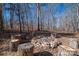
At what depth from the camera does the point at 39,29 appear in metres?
1.66

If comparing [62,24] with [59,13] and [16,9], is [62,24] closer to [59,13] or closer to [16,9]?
[59,13]

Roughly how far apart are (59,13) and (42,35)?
1.00 feet

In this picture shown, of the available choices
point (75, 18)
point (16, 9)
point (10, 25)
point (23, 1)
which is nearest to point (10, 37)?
point (10, 25)

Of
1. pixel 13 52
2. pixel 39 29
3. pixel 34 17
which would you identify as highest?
pixel 34 17

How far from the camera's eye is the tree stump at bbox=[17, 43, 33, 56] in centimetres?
163

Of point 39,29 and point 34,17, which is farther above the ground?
point 34,17

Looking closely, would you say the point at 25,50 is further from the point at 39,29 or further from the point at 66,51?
the point at 66,51

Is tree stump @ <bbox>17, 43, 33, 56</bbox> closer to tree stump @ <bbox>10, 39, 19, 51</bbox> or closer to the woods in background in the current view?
tree stump @ <bbox>10, 39, 19, 51</bbox>

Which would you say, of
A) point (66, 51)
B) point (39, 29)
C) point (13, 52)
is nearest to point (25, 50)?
point (13, 52)

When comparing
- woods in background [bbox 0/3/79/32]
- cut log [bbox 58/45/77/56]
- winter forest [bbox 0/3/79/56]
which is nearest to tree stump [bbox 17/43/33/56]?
winter forest [bbox 0/3/79/56]

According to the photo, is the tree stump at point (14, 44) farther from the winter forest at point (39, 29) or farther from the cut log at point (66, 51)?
the cut log at point (66, 51)

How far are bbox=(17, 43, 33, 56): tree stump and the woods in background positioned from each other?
16 centimetres

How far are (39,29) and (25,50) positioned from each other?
0.27 metres

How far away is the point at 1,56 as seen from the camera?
5.44 feet
